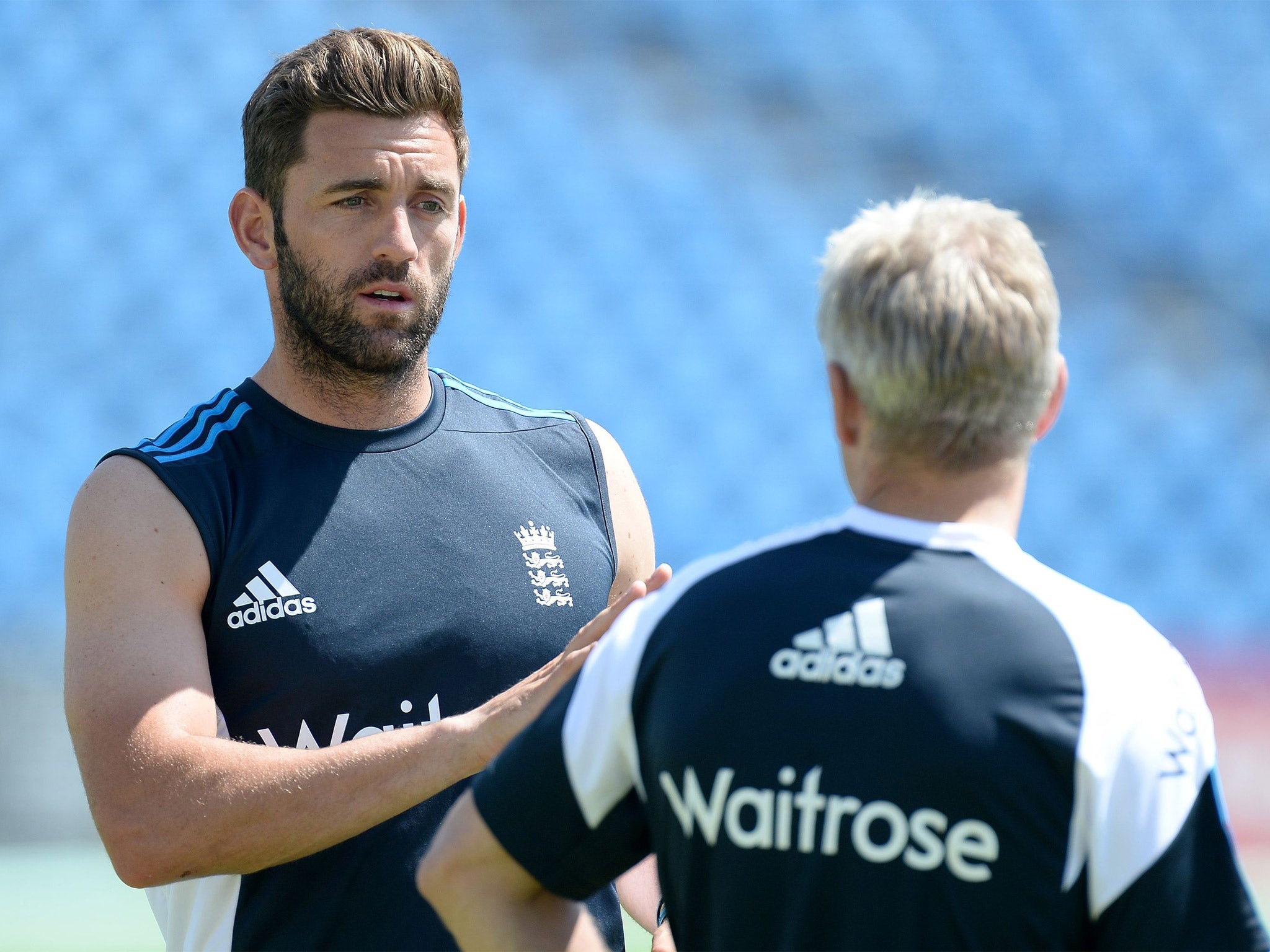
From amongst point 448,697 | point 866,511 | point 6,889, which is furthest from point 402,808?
point 6,889

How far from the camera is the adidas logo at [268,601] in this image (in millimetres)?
1783

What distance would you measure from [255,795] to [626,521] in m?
0.74

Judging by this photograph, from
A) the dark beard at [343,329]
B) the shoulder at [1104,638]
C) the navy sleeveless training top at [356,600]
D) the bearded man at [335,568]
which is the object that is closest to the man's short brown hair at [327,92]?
the bearded man at [335,568]

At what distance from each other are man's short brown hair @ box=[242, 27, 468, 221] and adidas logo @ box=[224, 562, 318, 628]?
0.58 m

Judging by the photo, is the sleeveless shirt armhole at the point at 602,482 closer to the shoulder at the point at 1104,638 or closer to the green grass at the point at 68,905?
the shoulder at the point at 1104,638

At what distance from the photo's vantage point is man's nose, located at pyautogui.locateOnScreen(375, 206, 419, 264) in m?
2.00

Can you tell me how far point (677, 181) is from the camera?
5988 mm

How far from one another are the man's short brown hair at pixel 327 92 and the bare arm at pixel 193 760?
671mm

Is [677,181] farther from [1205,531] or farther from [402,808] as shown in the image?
[402,808]

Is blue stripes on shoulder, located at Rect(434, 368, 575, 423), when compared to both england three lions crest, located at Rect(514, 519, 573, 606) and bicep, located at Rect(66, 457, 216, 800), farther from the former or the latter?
bicep, located at Rect(66, 457, 216, 800)

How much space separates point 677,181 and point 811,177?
0.66 m

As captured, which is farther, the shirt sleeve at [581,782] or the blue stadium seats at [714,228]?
the blue stadium seats at [714,228]

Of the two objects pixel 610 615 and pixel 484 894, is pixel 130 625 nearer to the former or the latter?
pixel 610 615

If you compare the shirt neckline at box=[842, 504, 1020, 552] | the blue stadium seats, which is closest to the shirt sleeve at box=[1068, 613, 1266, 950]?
the shirt neckline at box=[842, 504, 1020, 552]
